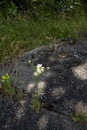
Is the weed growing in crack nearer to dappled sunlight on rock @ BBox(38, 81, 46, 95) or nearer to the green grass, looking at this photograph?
dappled sunlight on rock @ BBox(38, 81, 46, 95)

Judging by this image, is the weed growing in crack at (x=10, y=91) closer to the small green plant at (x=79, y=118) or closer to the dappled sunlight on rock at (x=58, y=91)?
the dappled sunlight on rock at (x=58, y=91)

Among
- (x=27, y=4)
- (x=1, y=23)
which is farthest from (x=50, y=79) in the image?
(x=27, y=4)

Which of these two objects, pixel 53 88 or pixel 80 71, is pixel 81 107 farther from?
pixel 80 71

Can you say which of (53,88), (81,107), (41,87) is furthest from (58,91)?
(81,107)

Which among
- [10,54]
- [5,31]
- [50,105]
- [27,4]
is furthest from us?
[27,4]

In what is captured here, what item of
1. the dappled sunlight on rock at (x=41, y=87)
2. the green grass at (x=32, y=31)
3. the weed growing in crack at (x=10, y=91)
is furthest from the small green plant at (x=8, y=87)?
the green grass at (x=32, y=31)

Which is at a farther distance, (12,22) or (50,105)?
(12,22)

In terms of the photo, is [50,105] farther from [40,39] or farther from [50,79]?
[40,39]
